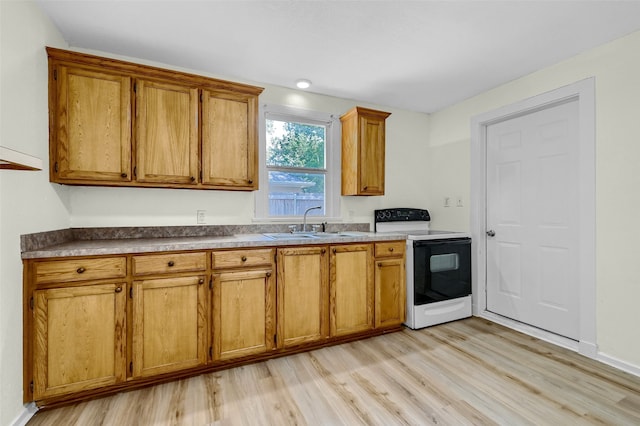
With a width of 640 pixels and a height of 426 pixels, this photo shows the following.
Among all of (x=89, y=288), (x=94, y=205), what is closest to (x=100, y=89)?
(x=94, y=205)

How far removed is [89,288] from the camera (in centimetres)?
181

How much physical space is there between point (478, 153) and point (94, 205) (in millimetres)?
3770

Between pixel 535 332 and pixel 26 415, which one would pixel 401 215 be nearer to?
pixel 535 332

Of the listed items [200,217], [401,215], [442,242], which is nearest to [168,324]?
[200,217]

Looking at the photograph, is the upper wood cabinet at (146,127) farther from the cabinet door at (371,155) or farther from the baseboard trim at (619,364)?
the baseboard trim at (619,364)

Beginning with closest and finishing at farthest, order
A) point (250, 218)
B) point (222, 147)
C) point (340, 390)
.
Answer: point (340, 390), point (222, 147), point (250, 218)

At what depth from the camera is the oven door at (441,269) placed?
293 centimetres

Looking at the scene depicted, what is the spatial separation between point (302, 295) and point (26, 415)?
1776mm

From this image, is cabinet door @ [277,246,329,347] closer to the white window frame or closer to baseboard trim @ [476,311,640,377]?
the white window frame

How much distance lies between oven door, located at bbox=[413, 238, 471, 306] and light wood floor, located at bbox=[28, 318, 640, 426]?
0.60 meters

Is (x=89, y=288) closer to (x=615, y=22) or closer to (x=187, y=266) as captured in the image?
(x=187, y=266)

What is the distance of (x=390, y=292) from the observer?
9.41 ft

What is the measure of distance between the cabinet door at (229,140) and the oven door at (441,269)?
5.81 ft

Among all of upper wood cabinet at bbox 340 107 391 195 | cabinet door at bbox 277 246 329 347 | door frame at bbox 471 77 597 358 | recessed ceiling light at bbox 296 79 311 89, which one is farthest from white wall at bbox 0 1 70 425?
door frame at bbox 471 77 597 358
